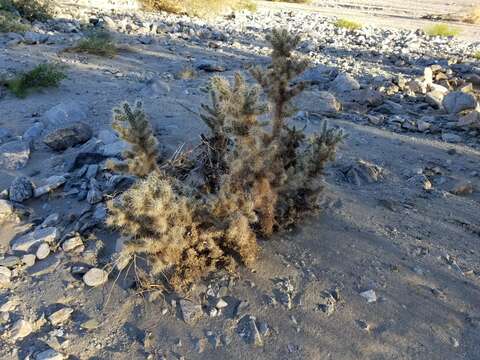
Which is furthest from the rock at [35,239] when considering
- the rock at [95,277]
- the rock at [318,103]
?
the rock at [318,103]

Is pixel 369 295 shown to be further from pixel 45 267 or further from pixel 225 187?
pixel 45 267

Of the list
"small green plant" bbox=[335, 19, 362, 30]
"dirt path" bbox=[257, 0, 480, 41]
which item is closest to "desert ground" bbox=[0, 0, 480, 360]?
"small green plant" bbox=[335, 19, 362, 30]

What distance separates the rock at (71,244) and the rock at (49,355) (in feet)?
2.81

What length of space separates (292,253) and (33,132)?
3.59m

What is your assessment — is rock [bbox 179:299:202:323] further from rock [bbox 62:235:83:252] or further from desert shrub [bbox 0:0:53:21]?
desert shrub [bbox 0:0:53:21]

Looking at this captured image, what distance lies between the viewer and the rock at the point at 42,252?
11.0 feet

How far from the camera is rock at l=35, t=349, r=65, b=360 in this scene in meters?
2.62

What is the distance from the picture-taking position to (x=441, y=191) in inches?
162

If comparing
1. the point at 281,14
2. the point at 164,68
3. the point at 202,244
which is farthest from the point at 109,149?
the point at 281,14

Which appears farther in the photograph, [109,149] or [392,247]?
[109,149]

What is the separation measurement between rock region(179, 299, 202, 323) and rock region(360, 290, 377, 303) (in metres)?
1.03

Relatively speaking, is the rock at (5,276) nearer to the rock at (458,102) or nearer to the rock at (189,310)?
the rock at (189,310)

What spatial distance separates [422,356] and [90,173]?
9.92ft

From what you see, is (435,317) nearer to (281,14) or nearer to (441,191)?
(441,191)
